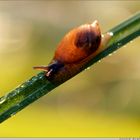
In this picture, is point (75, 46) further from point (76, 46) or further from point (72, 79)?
point (72, 79)

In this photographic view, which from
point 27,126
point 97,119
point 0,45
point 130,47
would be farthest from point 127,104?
point 0,45

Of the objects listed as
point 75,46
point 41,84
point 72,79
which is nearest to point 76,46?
point 75,46

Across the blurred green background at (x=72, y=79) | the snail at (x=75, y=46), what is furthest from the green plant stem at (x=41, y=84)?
the blurred green background at (x=72, y=79)

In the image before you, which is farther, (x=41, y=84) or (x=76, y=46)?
(x=76, y=46)

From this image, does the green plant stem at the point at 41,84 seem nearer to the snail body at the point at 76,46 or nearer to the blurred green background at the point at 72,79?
the snail body at the point at 76,46

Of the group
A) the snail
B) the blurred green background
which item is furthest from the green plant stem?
the blurred green background

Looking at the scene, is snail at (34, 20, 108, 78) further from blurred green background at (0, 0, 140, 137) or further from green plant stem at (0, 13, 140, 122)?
blurred green background at (0, 0, 140, 137)

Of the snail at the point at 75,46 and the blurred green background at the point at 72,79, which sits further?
the blurred green background at the point at 72,79

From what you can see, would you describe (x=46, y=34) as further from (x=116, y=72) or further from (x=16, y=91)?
(x=16, y=91)
